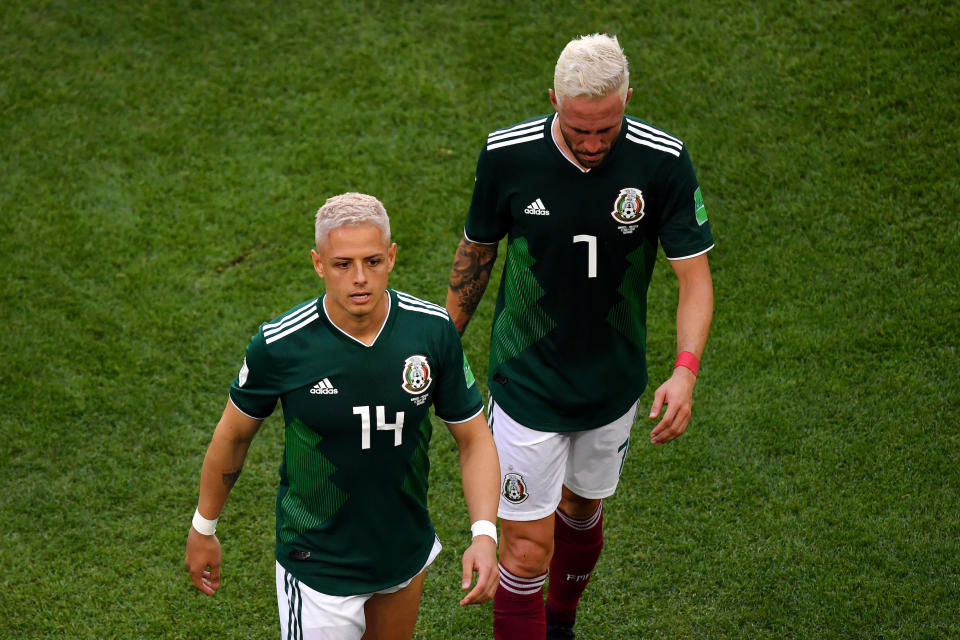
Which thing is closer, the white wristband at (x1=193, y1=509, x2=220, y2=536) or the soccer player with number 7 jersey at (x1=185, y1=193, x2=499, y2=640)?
the soccer player with number 7 jersey at (x1=185, y1=193, x2=499, y2=640)

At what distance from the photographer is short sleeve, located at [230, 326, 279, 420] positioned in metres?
3.64

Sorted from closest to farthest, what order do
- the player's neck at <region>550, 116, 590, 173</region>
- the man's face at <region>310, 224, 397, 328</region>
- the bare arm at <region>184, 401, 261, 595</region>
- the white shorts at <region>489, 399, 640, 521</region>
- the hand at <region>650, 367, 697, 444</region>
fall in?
1. the man's face at <region>310, 224, 397, 328</region>
2. the bare arm at <region>184, 401, 261, 595</region>
3. the hand at <region>650, 367, 697, 444</region>
4. the player's neck at <region>550, 116, 590, 173</region>
5. the white shorts at <region>489, 399, 640, 521</region>

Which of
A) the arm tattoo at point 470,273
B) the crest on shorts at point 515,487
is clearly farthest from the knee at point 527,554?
the arm tattoo at point 470,273

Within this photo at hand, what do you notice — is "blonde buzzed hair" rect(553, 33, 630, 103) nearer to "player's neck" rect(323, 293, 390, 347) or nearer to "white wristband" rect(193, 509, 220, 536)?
"player's neck" rect(323, 293, 390, 347)

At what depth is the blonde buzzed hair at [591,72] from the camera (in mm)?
3926

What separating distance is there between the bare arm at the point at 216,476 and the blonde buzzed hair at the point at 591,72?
64.6 inches

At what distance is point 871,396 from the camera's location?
6.39 m

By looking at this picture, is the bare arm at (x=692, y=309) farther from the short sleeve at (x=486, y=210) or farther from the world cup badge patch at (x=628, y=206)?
the short sleeve at (x=486, y=210)

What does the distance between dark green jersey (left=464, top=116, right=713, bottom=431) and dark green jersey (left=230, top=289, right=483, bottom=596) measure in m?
0.74

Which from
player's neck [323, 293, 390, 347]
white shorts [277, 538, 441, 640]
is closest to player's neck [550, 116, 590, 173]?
player's neck [323, 293, 390, 347]

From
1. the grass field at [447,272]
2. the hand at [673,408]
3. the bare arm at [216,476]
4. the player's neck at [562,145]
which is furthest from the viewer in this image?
the grass field at [447,272]

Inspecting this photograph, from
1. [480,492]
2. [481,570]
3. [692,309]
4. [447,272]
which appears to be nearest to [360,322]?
[480,492]

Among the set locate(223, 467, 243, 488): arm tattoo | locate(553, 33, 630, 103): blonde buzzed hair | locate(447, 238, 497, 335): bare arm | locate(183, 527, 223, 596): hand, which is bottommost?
locate(183, 527, 223, 596): hand

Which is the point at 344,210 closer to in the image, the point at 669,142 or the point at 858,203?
the point at 669,142
